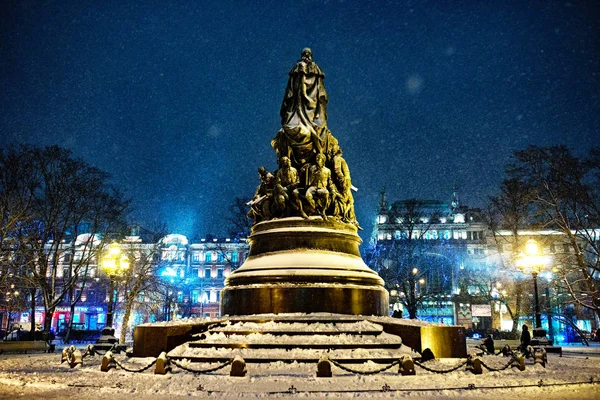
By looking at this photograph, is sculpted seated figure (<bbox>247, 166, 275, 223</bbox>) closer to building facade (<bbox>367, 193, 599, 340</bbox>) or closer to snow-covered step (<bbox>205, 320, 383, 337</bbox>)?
snow-covered step (<bbox>205, 320, 383, 337</bbox>)

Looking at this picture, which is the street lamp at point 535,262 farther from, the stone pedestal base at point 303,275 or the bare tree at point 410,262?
the bare tree at point 410,262

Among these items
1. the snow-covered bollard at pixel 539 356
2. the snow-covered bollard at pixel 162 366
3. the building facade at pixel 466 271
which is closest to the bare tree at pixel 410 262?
the building facade at pixel 466 271

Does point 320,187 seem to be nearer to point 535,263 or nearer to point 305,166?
point 305,166

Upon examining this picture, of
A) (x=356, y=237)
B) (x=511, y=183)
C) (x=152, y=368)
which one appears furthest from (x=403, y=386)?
(x=511, y=183)

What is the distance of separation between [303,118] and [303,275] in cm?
602

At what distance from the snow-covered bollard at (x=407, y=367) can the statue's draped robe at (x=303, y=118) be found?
8.67 m

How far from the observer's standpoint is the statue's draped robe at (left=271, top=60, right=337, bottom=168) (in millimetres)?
17609

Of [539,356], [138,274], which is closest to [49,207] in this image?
[138,274]

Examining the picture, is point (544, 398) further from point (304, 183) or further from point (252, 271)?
point (304, 183)

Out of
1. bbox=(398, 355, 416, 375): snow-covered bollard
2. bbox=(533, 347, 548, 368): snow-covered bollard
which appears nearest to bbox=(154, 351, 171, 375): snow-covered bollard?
bbox=(398, 355, 416, 375): snow-covered bollard

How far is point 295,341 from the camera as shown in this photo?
39.0ft

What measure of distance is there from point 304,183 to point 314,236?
6.49ft

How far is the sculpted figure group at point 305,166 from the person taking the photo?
54.6 feet

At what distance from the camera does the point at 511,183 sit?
32.5 m
